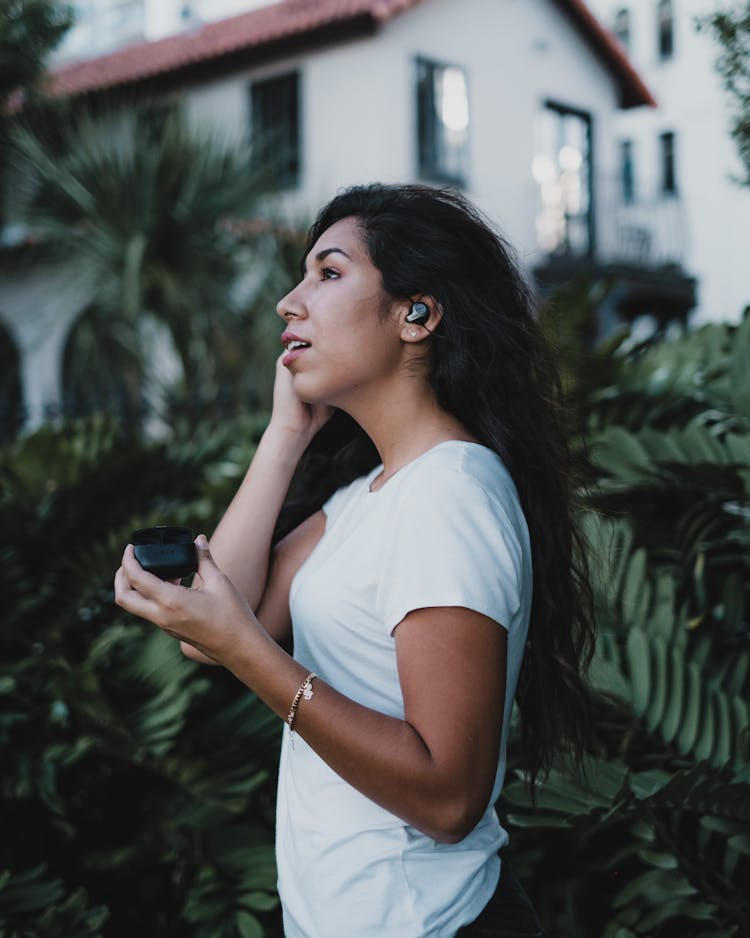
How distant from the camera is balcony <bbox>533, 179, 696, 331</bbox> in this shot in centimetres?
1628

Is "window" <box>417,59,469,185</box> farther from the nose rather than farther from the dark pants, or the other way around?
the dark pants

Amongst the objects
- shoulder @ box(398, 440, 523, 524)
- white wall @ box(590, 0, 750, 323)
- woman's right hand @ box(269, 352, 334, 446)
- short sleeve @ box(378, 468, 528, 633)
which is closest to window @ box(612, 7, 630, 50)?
white wall @ box(590, 0, 750, 323)

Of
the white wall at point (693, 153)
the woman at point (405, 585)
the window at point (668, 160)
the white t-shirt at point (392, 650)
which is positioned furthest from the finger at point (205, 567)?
the window at point (668, 160)

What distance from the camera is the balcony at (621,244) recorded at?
16.3 metres

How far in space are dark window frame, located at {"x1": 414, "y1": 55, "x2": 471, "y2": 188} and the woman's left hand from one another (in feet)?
44.8

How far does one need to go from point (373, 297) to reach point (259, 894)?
4.34 feet

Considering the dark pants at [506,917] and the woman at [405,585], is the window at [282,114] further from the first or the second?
the dark pants at [506,917]

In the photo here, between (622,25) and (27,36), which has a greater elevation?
(622,25)

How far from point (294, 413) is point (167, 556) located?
0.59 meters

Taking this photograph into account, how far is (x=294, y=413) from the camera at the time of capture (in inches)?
74.5

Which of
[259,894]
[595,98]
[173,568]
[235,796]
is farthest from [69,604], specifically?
[595,98]

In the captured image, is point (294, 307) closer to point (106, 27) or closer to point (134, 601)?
point (134, 601)

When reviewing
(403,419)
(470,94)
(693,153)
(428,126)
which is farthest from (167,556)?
(693,153)

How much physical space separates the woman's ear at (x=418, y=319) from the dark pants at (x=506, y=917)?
79cm
